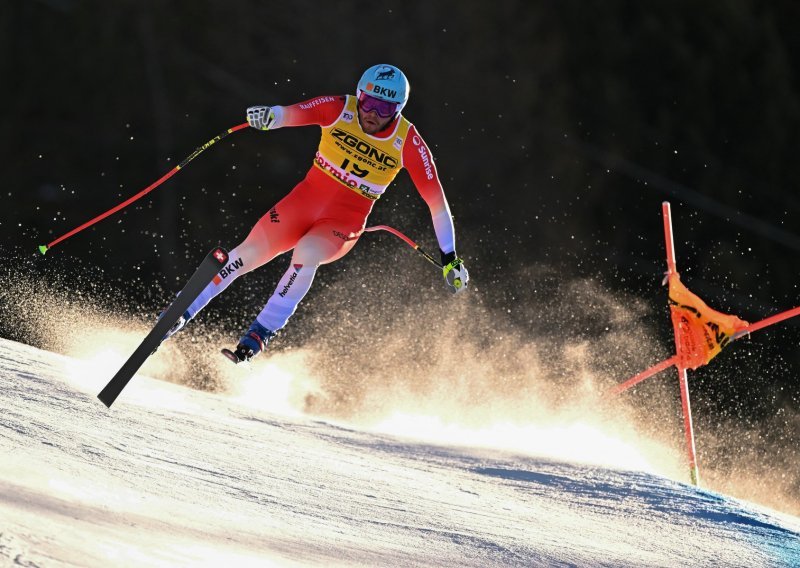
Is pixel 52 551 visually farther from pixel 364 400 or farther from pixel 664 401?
pixel 664 401

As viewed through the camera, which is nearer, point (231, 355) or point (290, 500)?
point (290, 500)

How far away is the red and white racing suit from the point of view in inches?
197

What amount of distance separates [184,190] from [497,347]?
3430mm

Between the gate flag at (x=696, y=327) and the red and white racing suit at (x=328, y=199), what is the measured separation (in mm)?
1638

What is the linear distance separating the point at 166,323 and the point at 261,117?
105 centimetres

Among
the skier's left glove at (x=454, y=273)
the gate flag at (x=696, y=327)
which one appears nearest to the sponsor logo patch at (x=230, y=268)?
the skier's left glove at (x=454, y=273)

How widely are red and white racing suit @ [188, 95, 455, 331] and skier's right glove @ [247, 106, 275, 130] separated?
3 cm

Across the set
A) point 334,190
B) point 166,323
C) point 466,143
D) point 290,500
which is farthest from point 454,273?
point 466,143

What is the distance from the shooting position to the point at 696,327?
598 centimetres

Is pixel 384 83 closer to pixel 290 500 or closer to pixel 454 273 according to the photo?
pixel 454 273

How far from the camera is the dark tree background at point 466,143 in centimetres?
1052

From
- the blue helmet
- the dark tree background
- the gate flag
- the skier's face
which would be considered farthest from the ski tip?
the dark tree background

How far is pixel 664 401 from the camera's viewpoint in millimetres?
11086

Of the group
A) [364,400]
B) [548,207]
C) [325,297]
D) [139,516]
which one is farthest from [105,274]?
[139,516]
